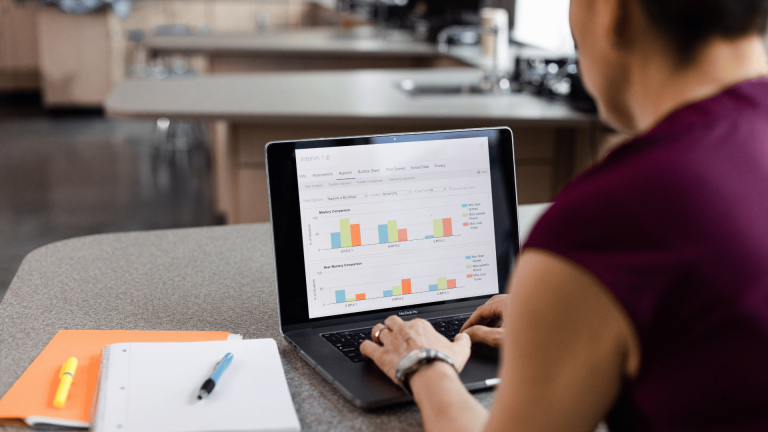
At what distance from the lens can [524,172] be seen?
2.86 metres

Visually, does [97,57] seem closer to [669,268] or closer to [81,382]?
[81,382]

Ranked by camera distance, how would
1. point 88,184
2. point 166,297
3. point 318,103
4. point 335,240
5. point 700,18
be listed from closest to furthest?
point 700,18
point 335,240
point 166,297
point 318,103
point 88,184

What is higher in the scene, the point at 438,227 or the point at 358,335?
the point at 438,227

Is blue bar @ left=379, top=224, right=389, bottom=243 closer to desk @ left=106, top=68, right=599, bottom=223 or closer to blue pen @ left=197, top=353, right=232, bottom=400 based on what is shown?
blue pen @ left=197, top=353, right=232, bottom=400

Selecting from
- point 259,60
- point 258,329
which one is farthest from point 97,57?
point 258,329

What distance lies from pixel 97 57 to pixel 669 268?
765cm

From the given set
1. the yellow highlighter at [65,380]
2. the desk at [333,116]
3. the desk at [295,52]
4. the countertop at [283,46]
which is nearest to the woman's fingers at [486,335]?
the yellow highlighter at [65,380]

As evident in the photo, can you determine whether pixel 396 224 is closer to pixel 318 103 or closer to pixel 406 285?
pixel 406 285

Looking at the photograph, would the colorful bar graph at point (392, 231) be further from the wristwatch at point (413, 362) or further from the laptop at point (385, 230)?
the wristwatch at point (413, 362)

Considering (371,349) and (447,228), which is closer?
(371,349)

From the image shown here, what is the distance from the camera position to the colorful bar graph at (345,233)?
3.21 feet

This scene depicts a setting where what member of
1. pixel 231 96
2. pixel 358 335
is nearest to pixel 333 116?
pixel 231 96

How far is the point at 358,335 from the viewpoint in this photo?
3.10 ft

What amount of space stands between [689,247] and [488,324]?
0.47 metres
